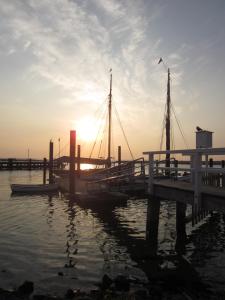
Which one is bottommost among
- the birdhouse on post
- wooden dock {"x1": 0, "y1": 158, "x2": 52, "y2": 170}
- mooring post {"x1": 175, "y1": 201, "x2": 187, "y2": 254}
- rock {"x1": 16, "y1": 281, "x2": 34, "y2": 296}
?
rock {"x1": 16, "y1": 281, "x2": 34, "y2": 296}

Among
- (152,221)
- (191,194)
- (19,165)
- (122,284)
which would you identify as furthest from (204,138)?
(19,165)

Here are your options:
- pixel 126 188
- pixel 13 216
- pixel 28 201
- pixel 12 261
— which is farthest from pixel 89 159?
pixel 12 261

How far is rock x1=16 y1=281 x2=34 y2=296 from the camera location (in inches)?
393

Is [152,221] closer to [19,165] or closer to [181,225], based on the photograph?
[181,225]

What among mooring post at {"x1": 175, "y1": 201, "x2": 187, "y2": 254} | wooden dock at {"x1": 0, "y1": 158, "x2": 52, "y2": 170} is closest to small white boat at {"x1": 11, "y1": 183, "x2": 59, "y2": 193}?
mooring post at {"x1": 175, "y1": 201, "x2": 187, "y2": 254}

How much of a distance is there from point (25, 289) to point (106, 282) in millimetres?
2230

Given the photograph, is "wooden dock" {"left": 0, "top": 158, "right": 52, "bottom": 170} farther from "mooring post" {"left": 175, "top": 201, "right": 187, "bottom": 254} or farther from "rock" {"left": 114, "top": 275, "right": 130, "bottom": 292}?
"rock" {"left": 114, "top": 275, "right": 130, "bottom": 292}

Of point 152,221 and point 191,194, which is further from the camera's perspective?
point 152,221

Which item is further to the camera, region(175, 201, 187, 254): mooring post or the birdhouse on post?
the birdhouse on post

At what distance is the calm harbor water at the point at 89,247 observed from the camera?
452 inches

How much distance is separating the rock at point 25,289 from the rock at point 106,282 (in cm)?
197

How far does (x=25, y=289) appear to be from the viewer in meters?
10.1

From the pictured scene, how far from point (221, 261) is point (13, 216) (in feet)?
42.7

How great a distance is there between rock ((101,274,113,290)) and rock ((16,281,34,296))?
77.4 inches
